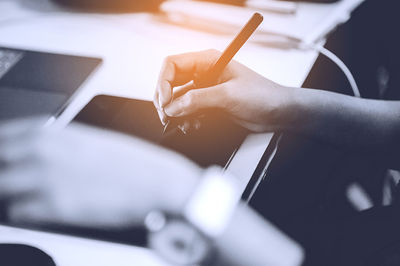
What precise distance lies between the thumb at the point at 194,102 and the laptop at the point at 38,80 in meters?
0.20

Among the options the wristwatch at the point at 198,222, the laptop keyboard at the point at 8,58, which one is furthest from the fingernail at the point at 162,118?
the laptop keyboard at the point at 8,58

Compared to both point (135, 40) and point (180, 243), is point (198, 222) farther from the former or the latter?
point (135, 40)

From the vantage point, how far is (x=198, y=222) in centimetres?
50

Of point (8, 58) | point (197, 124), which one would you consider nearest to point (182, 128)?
point (197, 124)

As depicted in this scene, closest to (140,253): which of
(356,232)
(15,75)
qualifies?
(356,232)

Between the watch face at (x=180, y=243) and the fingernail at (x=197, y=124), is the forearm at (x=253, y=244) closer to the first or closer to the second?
the watch face at (x=180, y=243)

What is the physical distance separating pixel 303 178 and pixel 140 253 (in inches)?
28.6

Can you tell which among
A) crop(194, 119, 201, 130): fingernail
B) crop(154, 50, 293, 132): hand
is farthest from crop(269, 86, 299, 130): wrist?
crop(194, 119, 201, 130): fingernail

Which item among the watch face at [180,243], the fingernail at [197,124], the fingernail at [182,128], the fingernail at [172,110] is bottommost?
the watch face at [180,243]

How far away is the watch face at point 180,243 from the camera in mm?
467

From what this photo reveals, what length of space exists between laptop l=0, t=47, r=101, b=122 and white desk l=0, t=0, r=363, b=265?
2cm

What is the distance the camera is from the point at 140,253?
1.57 ft

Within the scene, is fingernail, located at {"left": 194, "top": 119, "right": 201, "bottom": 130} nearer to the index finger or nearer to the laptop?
the index finger

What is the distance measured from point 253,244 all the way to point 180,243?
9 centimetres
